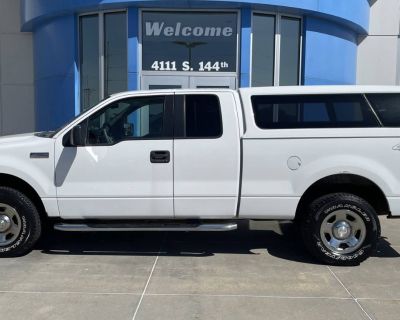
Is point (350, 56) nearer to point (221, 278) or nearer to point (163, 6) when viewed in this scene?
point (163, 6)

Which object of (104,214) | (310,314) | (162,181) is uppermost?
(162,181)

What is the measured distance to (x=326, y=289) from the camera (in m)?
4.88

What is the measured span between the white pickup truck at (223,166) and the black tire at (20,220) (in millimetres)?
13

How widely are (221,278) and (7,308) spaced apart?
6.90 ft

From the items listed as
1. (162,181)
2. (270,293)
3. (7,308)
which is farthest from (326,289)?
(7,308)

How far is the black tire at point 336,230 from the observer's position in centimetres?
561

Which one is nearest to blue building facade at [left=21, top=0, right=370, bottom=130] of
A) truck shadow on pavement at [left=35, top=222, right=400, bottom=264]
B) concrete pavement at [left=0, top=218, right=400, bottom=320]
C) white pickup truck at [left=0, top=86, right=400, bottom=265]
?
truck shadow on pavement at [left=35, top=222, right=400, bottom=264]

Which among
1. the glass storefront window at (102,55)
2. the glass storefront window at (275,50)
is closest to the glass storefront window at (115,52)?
the glass storefront window at (102,55)

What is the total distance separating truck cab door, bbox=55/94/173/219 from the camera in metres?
5.62

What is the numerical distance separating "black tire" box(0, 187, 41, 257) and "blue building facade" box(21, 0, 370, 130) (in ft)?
18.4

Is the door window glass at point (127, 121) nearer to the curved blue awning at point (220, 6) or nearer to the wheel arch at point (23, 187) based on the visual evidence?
the wheel arch at point (23, 187)

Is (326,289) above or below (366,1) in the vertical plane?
below

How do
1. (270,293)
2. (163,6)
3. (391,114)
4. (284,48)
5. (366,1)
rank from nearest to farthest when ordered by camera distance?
(270,293) → (391,114) → (163,6) → (284,48) → (366,1)

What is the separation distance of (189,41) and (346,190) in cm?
626
